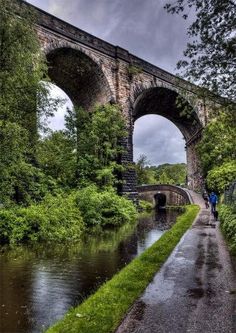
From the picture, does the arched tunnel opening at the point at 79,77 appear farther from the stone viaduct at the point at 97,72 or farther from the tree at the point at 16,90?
the tree at the point at 16,90

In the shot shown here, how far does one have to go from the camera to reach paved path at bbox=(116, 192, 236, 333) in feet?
14.0

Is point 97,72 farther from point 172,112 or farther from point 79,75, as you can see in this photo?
point 172,112

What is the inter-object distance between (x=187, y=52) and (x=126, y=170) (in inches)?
664

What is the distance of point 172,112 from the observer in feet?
128

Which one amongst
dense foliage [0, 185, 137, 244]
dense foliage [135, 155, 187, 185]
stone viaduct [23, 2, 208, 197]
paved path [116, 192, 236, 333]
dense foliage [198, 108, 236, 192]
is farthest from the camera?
dense foliage [135, 155, 187, 185]

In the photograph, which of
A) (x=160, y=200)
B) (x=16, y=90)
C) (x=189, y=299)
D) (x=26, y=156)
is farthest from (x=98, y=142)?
(x=160, y=200)

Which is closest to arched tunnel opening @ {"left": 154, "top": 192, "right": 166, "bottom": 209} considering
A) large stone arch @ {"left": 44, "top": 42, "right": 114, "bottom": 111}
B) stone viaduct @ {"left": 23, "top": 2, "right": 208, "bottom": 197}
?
stone viaduct @ {"left": 23, "top": 2, "right": 208, "bottom": 197}

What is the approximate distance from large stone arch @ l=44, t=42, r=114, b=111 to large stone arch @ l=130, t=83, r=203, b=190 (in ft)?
9.90

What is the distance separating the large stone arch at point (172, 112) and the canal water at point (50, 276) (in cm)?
1777

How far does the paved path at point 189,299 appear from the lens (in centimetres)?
427

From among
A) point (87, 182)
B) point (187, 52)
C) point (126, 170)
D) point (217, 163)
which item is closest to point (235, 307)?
point (187, 52)

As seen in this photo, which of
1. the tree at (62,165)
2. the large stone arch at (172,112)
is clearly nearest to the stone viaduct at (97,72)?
the large stone arch at (172,112)

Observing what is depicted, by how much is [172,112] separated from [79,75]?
16645mm

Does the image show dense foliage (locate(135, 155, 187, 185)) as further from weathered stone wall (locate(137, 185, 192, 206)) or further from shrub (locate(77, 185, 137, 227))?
shrub (locate(77, 185, 137, 227))
